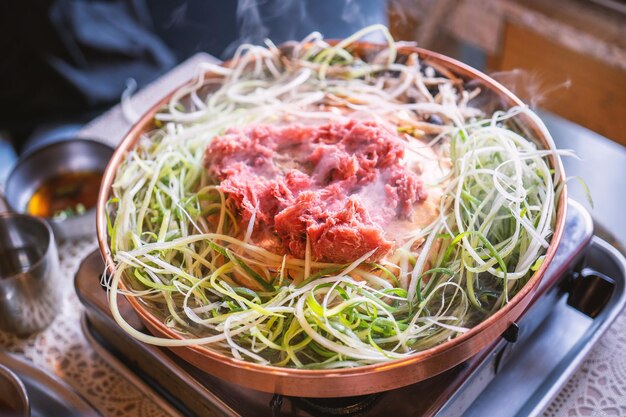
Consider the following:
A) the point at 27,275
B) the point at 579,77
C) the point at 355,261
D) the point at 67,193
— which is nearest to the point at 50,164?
the point at 67,193

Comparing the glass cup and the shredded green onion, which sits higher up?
the shredded green onion

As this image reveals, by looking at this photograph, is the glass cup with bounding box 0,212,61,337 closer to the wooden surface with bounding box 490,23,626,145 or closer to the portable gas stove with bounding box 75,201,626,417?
the portable gas stove with bounding box 75,201,626,417

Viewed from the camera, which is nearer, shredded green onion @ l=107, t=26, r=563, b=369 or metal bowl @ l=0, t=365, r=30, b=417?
shredded green onion @ l=107, t=26, r=563, b=369

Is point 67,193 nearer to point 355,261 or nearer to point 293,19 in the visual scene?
point 293,19

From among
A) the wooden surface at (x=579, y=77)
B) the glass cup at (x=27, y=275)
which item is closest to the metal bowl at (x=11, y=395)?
the glass cup at (x=27, y=275)

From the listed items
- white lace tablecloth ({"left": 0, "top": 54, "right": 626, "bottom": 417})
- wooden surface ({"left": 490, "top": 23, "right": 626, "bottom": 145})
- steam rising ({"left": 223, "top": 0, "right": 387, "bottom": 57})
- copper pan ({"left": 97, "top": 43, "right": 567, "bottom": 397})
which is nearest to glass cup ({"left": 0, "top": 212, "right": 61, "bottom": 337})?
white lace tablecloth ({"left": 0, "top": 54, "right": 626, "bottom": 417})

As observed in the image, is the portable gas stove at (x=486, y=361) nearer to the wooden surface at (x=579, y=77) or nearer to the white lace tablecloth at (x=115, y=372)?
the white lace tablecloth at (x=115, y=372)
